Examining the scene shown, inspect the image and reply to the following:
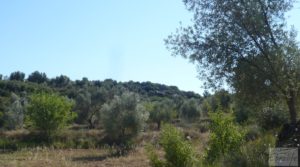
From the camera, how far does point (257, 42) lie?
1453 centimetres

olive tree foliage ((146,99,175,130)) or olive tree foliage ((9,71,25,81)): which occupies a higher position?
olive tree foliage ((9,71,25,81))

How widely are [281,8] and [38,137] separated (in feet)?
142

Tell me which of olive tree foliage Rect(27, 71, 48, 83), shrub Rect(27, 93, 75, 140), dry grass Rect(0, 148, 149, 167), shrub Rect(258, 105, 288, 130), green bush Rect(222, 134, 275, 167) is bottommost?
dry grass Rect(0, 148, 149, 167)

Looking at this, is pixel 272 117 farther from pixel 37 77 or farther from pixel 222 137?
pixel 37 77

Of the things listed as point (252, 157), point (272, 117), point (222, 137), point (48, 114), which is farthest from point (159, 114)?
point (252, 157)

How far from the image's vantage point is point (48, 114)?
53.7 metres

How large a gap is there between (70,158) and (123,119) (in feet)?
37.2

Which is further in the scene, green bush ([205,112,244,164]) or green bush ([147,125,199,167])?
green bush ([205,112,244,164])

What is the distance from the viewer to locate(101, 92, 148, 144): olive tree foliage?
47062 millimetres

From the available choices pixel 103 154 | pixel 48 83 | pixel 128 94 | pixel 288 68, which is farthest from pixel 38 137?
pixel 48 83

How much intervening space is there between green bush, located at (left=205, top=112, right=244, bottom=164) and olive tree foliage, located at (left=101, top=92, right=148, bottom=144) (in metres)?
30.6

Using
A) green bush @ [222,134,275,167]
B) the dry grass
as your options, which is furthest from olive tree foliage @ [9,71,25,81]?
green bush @ [222,134,275,167]

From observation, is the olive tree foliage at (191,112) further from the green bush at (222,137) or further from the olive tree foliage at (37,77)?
the olive tree foliage at (37,77)

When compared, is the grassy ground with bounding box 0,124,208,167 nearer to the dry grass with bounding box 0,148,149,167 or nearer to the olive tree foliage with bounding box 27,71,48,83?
the dry grass with bounding box 0,148,149,167
